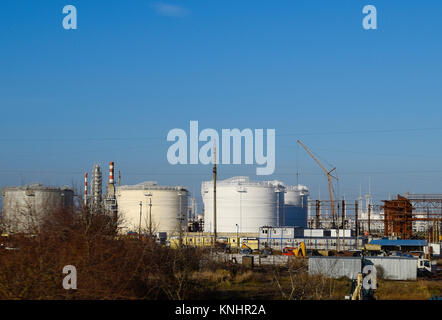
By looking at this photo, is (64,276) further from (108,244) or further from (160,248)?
(160,248)

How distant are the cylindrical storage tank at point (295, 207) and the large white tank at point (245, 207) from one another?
7601 mm

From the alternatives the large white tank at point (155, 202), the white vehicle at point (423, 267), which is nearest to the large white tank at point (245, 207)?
the large white tank at point (155, 202)

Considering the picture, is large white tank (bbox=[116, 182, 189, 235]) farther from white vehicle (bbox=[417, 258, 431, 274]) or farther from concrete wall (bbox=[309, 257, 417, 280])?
concrete wall (bbox=[309, 257, 417, 280])

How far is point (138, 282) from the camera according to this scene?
14703 mm

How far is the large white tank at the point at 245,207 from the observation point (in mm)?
83688

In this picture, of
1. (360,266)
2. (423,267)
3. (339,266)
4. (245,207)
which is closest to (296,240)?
(423,267)

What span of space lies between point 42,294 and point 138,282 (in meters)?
3.12

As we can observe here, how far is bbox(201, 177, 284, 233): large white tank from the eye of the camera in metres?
83.7

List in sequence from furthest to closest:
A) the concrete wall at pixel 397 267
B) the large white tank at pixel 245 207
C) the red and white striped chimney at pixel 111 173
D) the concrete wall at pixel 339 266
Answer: the large white tank at pixel 245 207 → the red and white striped chimney at pixel 111 173 → the concrete wall at pixel 397 267 → the concrete wall at pixel 339 266

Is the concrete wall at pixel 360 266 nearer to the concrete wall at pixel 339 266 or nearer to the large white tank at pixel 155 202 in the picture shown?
the concrete wall at pixel 339 266

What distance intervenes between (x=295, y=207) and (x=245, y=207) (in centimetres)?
2055

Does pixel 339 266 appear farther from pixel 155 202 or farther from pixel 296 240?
pixel 155 202
